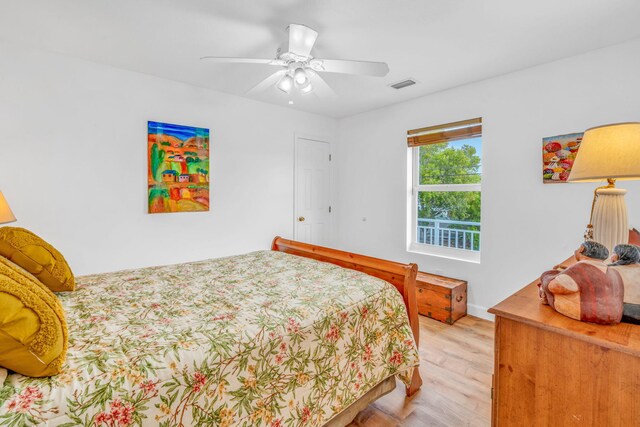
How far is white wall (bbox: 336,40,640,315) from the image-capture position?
7.77 ft

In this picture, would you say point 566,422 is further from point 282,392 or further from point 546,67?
point 546,67

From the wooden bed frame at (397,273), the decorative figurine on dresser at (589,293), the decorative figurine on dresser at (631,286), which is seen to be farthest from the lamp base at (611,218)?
the wooden bed frame at (397,273)

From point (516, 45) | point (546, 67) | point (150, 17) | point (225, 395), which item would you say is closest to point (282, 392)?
point (225, 395)

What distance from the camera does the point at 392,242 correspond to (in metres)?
3.87

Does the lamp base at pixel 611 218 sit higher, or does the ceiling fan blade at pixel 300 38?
the ceiling fan blade at pixel 300 38

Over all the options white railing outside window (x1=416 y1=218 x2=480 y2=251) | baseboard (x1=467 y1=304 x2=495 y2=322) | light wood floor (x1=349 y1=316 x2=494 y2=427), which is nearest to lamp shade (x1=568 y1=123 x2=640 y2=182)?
light wood floor (x1=349 y1=316 x2=494 y2=427)

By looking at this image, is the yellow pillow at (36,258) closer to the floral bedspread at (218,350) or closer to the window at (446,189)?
the floral bedspread at (218,350)

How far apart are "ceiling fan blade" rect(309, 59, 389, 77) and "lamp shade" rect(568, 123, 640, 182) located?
120cm

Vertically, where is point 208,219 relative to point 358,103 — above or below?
below

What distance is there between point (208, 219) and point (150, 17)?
191 cm

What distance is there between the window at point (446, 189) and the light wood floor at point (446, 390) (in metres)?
1.06

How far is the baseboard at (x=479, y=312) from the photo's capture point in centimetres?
305

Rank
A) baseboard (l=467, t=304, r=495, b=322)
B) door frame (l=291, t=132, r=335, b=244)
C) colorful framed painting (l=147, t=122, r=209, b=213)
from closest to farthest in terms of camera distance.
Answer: colorful framed painting (l=147, t=122, r=209, b=213) → baseboard (l=467, t=304, r=495, b=322) → door frame (l=291, t=132, r=335, b=244)

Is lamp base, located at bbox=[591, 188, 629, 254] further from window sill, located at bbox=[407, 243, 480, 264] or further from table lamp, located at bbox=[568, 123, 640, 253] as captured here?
window sill, located at bbox=[407, 243, 480, 264]
